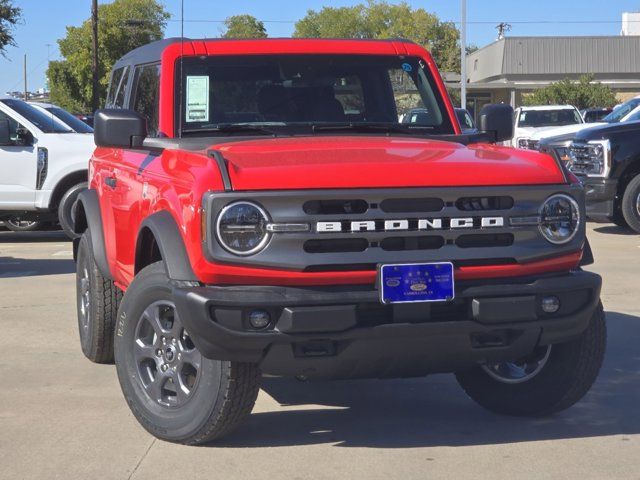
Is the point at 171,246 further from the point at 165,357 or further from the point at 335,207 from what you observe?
the point at 335,207

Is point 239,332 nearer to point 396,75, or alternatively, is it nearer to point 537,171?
point 537,171

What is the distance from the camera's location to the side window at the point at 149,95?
20.3 feet

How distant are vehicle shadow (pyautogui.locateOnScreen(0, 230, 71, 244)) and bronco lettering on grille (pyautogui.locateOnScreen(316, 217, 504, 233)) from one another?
10.8 metres

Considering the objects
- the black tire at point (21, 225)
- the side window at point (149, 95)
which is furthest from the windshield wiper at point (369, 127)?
the black tire at point (21, 225)

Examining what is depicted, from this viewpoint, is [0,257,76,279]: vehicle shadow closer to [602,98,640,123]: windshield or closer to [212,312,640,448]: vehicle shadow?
[212,312,640,448]: vehicle shadow

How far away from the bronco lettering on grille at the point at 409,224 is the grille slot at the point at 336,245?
50mm

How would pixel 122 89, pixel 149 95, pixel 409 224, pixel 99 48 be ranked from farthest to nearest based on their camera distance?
1. pixel 99 48
2. pixel 122 89
3. pixel 149 95
4. pixel 409 224

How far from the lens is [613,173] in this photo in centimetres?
1423

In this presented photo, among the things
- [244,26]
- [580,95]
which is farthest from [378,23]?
[580,95]

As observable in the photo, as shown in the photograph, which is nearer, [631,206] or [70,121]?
[631,206]

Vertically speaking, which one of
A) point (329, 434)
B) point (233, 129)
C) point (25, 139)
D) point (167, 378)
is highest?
point (25, 139)

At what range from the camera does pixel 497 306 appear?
4789 millimetres

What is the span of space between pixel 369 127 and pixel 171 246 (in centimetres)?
163

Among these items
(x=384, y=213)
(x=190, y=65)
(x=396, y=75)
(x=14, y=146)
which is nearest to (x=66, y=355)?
(x=190, y=65)
